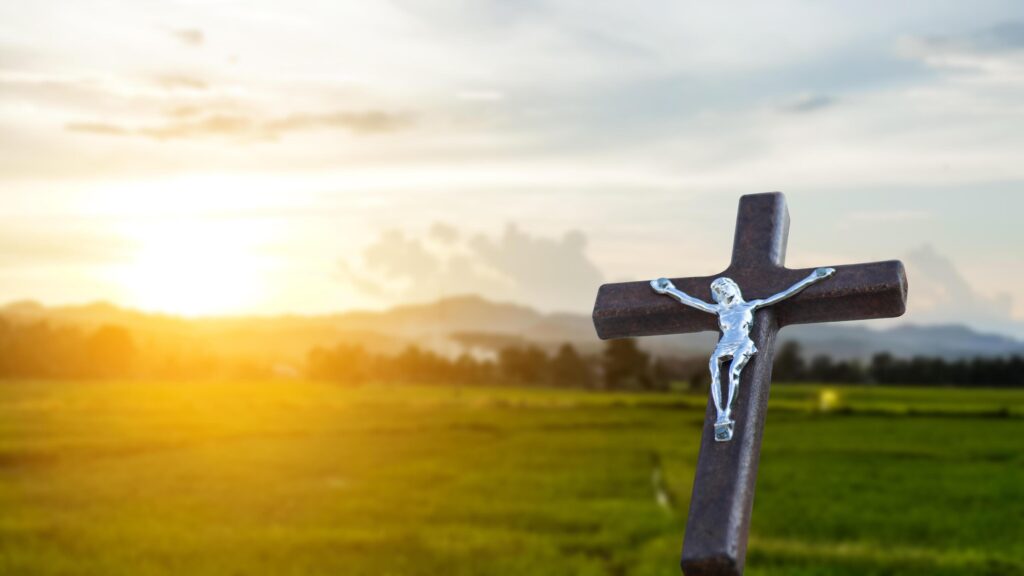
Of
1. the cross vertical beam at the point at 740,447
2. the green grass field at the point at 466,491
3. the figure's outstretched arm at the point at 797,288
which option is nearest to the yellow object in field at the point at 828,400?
the green grass field at the point at 466,491

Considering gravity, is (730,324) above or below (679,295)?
below

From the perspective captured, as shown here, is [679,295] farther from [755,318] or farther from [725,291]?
[755,318]

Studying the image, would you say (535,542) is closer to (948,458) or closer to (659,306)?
(659,306)

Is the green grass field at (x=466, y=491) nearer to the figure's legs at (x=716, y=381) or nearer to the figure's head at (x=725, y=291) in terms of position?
the figure's head at (x=725, y=291)

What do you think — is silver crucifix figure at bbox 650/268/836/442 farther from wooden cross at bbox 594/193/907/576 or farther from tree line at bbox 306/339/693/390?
tree line at bbox 306/339/693/390

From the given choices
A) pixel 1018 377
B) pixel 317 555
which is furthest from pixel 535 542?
pixel 1018 377

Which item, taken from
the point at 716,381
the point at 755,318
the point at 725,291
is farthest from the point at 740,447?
the point at 725,291
